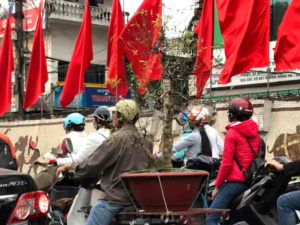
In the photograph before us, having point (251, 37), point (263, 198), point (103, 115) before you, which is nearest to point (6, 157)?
point (103, 115)

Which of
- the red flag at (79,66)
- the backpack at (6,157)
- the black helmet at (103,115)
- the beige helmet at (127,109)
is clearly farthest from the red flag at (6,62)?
the beige helmet at (127,109)

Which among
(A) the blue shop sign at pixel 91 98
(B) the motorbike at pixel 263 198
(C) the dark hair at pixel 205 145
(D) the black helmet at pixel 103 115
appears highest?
(D) the black helmet at pixel 103 115

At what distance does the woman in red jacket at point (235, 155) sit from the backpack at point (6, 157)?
92.7 inches

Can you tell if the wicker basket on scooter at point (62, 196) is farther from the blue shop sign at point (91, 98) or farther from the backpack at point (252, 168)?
the blue shop sign at point (91, 98)

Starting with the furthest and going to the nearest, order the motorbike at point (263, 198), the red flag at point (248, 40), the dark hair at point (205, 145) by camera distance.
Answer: the red flag at point (248, 40) < the dark hair at point (205, 145) < the motorbike at point (263, 198)

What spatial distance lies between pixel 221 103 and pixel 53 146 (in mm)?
6284

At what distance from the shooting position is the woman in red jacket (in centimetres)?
621

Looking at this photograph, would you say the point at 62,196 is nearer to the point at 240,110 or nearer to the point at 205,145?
the point at 205,145

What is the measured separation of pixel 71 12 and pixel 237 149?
25291mm

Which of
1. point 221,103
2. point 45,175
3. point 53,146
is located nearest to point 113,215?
point 45,175

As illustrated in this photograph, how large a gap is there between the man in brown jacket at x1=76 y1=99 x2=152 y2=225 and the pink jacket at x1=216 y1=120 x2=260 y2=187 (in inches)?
48.2

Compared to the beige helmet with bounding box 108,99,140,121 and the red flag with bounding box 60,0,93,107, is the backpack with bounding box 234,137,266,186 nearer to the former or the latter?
the beige helmet with bounding box 108,99,140,121

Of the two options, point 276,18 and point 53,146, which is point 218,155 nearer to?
point 53,146

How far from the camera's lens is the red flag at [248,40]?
38.1 feet
